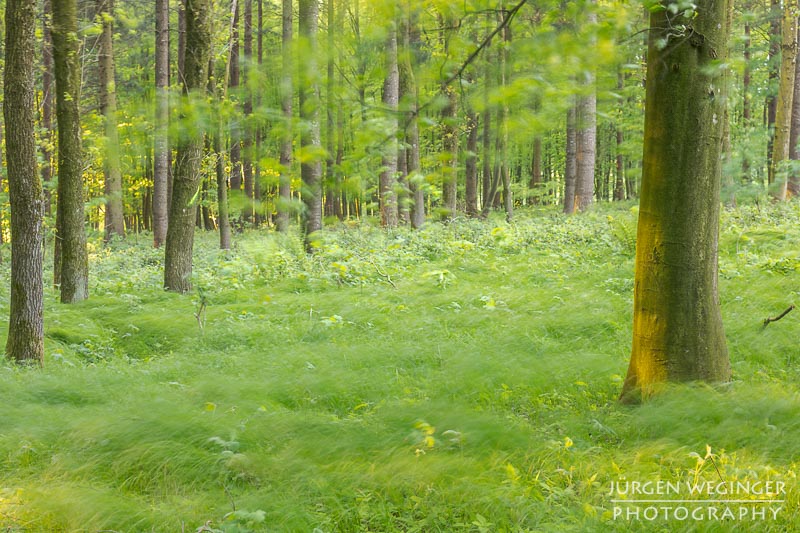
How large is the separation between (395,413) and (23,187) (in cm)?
470

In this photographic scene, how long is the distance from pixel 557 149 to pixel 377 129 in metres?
36.8

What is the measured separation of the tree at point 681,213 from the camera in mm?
4227

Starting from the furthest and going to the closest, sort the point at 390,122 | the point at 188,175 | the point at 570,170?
the point at 570,170 < the point at 188,175 < the point at 390,122

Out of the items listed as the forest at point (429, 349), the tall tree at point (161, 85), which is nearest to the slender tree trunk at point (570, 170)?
the forest at point (429, 349)

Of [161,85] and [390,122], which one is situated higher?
[161,85]

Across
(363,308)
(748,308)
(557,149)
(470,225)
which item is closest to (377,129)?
(363,308)

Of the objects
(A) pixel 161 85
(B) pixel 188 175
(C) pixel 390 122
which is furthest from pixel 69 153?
(A) pixel 161 85

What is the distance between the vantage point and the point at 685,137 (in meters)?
4.28

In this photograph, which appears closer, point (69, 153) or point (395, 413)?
point (395, 413)

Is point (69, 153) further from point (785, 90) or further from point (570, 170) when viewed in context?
point (785, 90)

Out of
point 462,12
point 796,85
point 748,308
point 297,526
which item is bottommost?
point 297,526

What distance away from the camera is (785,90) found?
14.6 metres

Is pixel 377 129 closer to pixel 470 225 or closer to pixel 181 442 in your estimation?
pixel 181 442

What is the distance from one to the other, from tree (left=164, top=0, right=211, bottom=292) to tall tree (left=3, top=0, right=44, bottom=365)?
8.88ft
